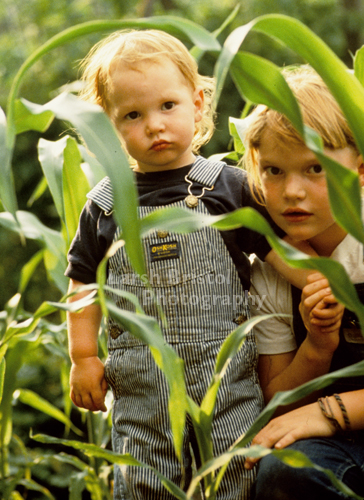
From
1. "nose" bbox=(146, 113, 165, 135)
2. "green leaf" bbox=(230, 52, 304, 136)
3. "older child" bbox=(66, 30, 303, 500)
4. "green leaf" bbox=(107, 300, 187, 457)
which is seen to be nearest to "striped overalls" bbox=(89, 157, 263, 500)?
A: "older child" bbox=(66, 30, 303, 500)

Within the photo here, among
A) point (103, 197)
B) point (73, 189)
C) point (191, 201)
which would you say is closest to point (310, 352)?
point (191, 201)

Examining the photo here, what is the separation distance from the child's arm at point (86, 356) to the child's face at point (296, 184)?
0.35 metres

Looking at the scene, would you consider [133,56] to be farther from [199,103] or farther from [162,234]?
[162,234]

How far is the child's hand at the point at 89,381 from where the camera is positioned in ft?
3.26

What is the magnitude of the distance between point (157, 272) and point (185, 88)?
12.2 inches

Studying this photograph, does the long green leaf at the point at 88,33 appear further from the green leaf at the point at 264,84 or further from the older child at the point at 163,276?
the older child at the point at 163,276

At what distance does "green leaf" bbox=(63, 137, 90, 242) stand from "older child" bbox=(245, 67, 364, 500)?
1.11 ft

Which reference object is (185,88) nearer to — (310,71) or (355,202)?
(310,71)

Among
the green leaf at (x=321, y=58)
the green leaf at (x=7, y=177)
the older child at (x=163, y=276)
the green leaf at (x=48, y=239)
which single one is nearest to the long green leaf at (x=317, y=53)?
the green leaf at (x=321, y=58)

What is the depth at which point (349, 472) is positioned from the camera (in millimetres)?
820

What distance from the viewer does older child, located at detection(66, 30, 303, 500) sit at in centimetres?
93

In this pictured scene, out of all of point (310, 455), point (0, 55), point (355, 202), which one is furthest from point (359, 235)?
point (0, 55)

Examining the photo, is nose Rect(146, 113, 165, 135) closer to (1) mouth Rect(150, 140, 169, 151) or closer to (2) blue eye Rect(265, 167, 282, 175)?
(1) mouth Rect(150, 140, 169, 151)

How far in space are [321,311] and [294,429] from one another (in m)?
0.18
